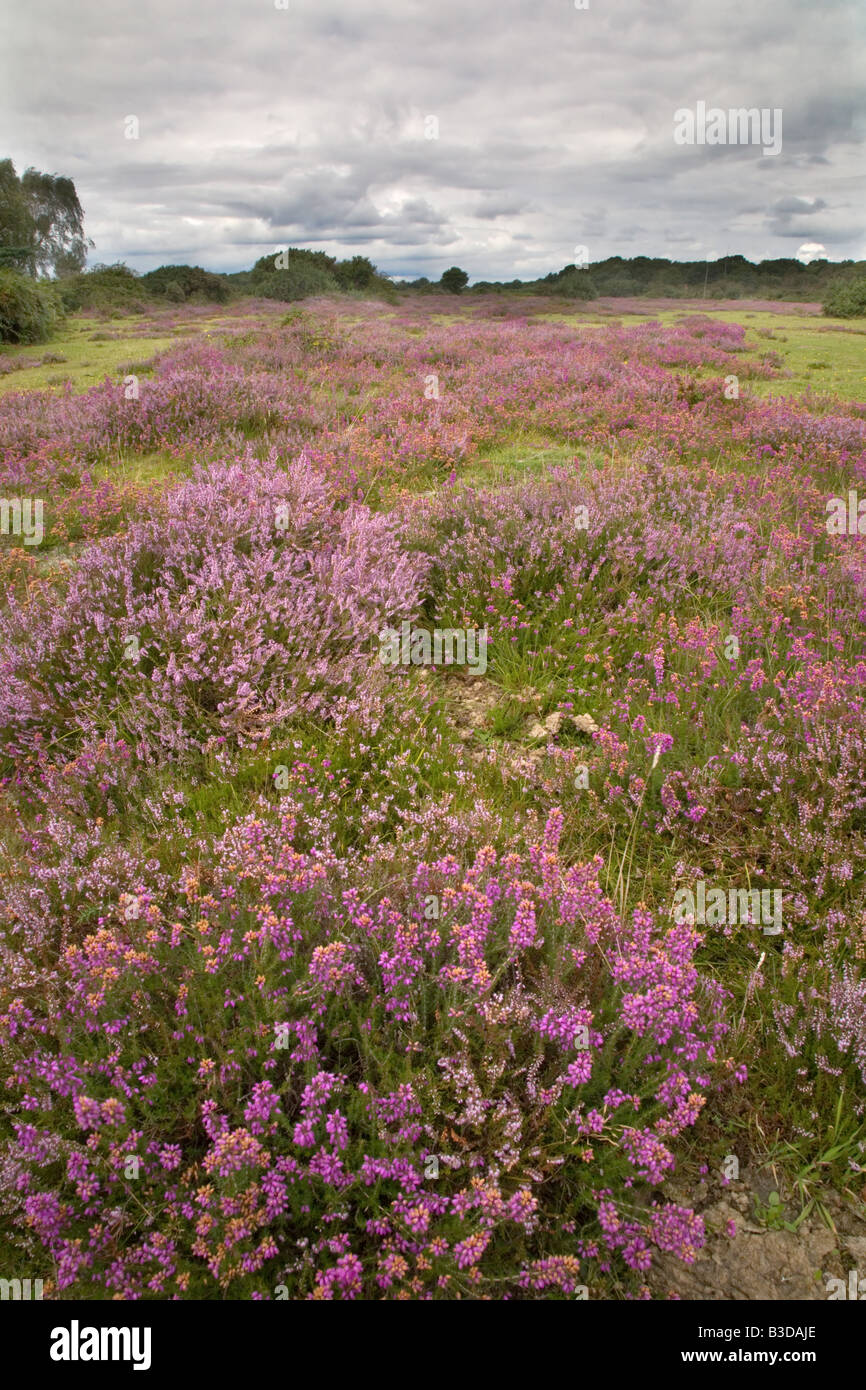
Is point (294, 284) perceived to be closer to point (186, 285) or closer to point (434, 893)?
point (186, 285)

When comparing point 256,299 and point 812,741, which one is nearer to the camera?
point 812,741

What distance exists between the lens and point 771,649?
4102mm

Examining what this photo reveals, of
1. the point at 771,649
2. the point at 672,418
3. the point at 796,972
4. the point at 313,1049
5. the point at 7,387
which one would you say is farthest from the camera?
the point at 7,387

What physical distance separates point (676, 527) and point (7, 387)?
13.7 m

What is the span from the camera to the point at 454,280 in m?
47.8

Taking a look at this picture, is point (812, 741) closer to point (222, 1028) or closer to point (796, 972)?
point (796, 972)

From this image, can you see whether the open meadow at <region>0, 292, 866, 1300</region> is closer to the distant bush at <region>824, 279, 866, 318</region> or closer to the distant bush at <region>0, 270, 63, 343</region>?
the distant bush at <region>0, 270, 63, 343</region>

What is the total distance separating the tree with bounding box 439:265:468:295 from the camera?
4756cm

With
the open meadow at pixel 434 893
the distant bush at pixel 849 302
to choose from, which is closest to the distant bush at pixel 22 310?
the open meadow at pixel 434 893

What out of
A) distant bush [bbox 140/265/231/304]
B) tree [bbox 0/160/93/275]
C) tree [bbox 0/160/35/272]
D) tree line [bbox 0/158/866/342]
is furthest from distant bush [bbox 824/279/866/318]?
tree [bbox 0/160/93/275]

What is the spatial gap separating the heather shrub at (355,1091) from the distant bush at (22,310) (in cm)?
2325

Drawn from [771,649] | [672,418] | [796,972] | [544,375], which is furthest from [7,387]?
[796,972]

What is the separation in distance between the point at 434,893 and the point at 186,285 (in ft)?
146

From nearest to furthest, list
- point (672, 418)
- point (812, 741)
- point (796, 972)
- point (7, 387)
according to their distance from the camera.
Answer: point (796, 972)
point (812, 741)
point (672, 418)
point (7, 387)
